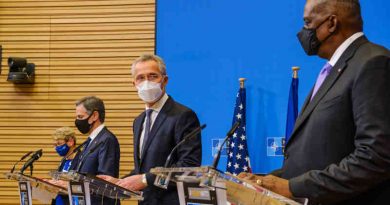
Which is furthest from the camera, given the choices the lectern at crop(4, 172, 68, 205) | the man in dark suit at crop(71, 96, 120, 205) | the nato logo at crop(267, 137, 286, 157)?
the nato logo at crop(267, 137, 286, 157)

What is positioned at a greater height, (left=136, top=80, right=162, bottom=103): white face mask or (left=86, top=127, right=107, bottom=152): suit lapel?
(left=136, top=80, right=162, bottom=103): white face mask

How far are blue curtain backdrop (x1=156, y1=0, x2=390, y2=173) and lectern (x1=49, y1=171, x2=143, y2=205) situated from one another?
2921mm

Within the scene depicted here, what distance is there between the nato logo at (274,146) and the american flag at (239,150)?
1.27ft

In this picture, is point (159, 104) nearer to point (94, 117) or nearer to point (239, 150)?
point (94, 117)

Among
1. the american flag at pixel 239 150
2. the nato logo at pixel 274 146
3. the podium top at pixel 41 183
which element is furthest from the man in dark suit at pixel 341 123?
the nato logo at pixel 274 146

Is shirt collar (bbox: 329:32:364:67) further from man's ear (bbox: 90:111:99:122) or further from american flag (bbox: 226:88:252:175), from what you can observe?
american flag (bbox: 226:88:252:175)

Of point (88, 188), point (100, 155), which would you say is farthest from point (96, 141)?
point (88, 188)

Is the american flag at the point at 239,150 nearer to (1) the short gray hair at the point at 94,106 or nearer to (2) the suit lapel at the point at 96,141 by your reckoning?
(1) the short gray hair at the point at 94,106

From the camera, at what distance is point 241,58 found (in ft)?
20.1

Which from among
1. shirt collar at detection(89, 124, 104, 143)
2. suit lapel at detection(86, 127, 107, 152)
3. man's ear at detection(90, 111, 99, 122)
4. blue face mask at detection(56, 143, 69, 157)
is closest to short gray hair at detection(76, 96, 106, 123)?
man's ear at detection(90, 111, 99, 122)

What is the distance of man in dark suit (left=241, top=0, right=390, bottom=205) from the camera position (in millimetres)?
1763

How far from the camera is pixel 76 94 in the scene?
676cm

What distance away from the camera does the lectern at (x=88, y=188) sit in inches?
110

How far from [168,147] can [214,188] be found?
1.26 metres
